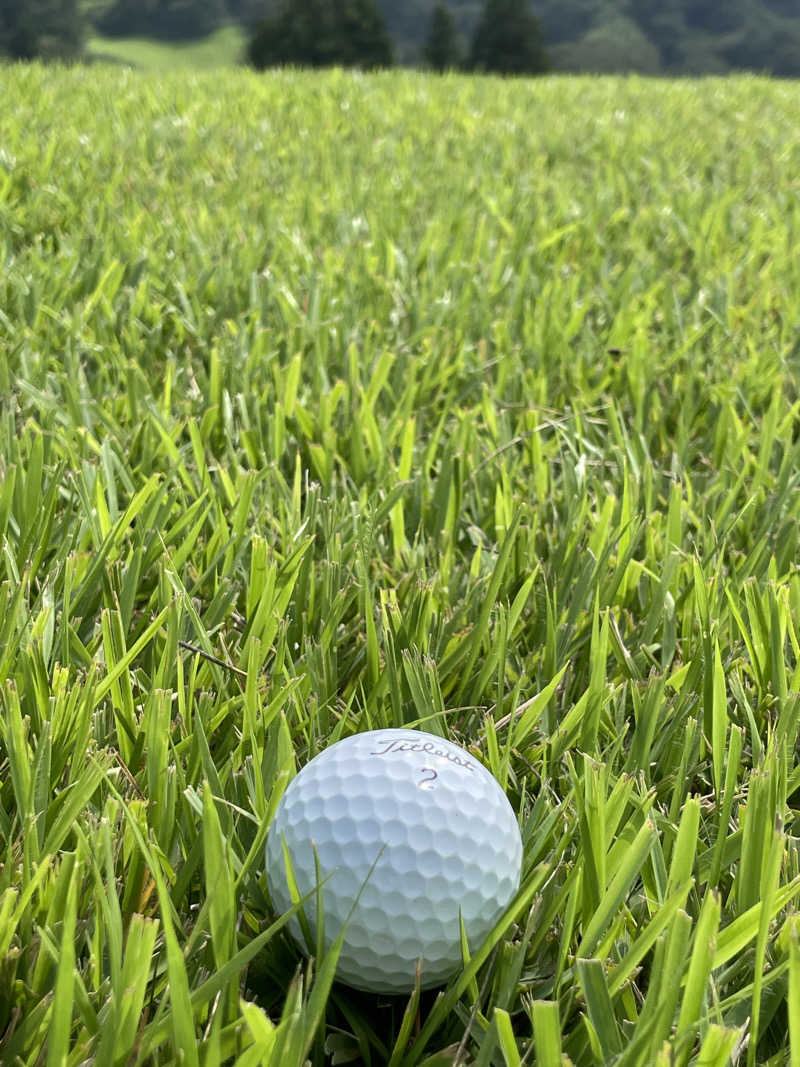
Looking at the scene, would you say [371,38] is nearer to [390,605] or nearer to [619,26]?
[390,605]

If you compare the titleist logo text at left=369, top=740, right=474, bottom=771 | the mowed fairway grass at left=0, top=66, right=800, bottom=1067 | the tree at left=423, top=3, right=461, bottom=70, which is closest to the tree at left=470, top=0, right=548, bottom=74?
the tree at left=423, top=3, right=461, bottom=70

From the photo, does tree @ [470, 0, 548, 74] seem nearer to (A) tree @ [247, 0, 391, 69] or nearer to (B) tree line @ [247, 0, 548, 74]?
(B) tree line @ [247, 0, 548, 74]

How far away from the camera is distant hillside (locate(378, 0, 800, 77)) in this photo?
87000mm

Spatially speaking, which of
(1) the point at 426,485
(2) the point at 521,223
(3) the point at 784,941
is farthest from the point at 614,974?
(2) the point at 521,223

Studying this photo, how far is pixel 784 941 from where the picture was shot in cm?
88

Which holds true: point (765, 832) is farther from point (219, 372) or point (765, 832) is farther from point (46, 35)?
point (46, 35)

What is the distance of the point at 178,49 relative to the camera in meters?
81.4

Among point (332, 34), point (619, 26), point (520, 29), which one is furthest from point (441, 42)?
point (619, 26)

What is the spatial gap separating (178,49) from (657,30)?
49856 mm

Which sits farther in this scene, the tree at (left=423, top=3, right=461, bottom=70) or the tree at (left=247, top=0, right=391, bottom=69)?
the tree at (left=423, top=3, right=461, bottom=70)

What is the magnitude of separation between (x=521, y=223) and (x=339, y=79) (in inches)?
167

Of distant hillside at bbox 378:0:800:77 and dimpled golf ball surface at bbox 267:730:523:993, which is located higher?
distant hillside at bbox 378:0:800:77

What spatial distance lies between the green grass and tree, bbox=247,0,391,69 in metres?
37.9

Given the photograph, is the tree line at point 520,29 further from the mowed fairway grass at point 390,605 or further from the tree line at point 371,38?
the mowed fairway grass at point 390,605
